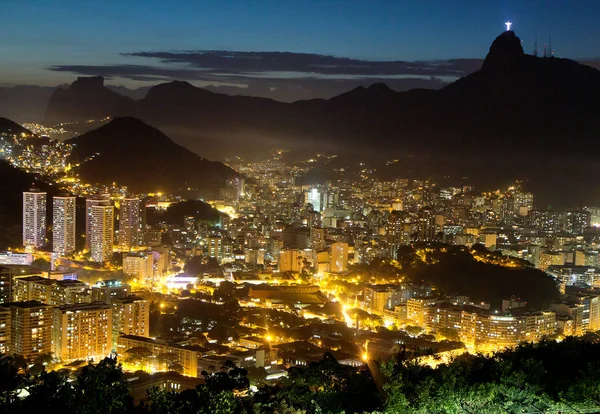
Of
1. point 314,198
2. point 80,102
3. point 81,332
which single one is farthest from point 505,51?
point 81,332

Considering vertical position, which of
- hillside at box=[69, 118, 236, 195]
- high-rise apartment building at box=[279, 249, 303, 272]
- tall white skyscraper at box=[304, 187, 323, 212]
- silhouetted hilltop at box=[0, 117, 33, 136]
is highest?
silhouetted hilltop at box=[0, 117, 33, 136]

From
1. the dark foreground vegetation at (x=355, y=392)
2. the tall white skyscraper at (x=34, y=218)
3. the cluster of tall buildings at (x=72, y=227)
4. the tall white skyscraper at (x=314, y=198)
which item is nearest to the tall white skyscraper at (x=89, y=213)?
the cluster of tall buildings at (x=72, y=227)

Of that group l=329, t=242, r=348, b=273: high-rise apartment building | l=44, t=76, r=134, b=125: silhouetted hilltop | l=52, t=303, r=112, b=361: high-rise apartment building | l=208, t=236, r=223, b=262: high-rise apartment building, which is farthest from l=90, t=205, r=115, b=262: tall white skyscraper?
l=44, t=76, r=134, b=125: silhouetted hilltop

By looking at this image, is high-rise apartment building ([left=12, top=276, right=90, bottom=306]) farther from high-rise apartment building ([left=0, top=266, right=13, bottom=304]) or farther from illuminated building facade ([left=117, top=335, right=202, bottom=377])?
illuminated building facade ([left=117, top=335, right=202, bottom=377])

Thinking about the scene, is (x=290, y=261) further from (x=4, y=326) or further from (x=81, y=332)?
(x=4, y=326)

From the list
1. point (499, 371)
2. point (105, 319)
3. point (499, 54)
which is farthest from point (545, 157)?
point (499, 371)

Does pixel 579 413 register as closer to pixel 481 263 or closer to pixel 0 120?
pixel 481 263

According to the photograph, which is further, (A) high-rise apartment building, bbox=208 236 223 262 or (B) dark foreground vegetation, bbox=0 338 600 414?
(A) high-rise apartment building, bbox=208 236 223 262
